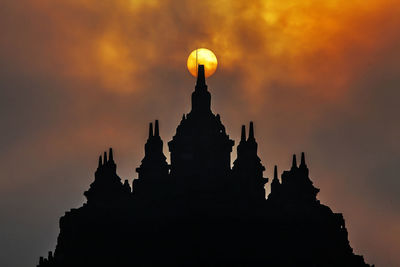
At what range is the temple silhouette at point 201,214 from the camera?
186250mm

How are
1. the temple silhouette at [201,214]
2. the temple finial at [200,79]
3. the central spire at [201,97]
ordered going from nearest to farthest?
the temple silhouette at [201,214] < the temple finial at [200,79] < the central spire at [201,97]

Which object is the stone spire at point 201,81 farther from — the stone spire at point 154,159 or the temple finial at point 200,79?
the stone spire at point 154,159

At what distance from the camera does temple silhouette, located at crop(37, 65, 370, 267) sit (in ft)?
611

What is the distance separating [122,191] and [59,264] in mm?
11029

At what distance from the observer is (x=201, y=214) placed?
186 m

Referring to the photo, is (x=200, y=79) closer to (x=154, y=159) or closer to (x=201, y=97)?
(x=201, y=97)

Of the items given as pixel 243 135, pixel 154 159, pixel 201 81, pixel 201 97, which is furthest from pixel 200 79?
pixel 154 159

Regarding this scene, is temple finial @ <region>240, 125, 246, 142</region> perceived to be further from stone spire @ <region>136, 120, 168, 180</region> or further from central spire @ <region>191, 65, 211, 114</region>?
stone spire @ <region>136, 120, 168, 180</region>

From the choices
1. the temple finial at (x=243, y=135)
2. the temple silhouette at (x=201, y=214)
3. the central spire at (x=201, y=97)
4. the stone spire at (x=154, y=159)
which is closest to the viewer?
the temple silhouette at (x=201, y=214)

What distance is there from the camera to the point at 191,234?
186875mm

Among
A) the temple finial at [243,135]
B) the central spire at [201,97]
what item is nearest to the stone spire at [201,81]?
the central spire at [201,97]

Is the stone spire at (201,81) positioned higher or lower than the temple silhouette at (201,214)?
higher

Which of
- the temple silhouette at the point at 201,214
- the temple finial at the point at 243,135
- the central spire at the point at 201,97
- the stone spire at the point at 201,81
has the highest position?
the stone spire at the point at 201,81

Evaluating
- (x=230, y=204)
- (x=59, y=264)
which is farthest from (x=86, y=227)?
(x=230, y=204)
